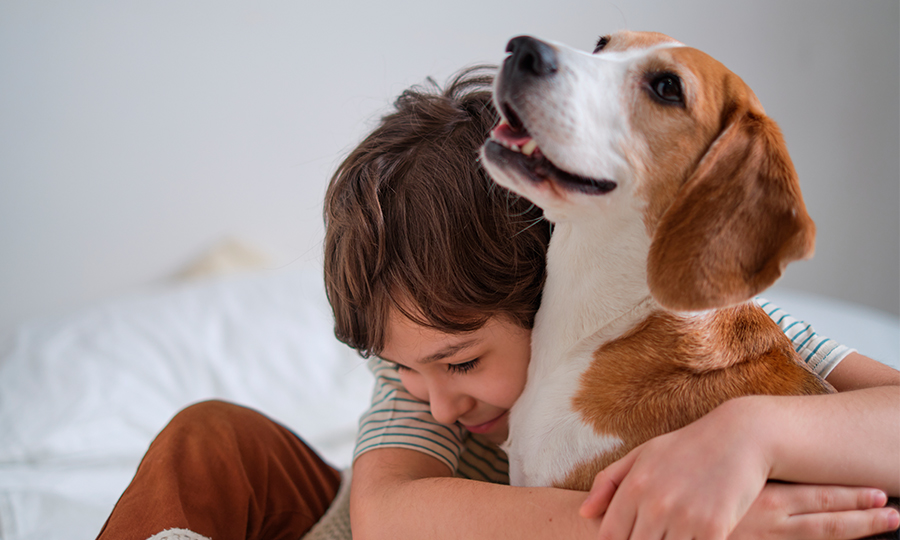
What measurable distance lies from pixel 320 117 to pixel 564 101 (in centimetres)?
247

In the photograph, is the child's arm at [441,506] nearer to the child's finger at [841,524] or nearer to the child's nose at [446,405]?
the child's nose at [446,405]

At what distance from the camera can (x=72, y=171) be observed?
9.76ft

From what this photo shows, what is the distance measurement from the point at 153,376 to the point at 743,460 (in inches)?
79.2

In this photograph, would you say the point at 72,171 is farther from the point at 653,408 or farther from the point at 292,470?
the point at 653,408

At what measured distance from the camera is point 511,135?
3.01 feet

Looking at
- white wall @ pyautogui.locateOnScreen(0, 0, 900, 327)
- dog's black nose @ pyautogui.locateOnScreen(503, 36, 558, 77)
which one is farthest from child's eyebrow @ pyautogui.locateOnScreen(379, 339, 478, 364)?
white wall @ pyautogui.locateOnScreen(0, 0, 900, 327)

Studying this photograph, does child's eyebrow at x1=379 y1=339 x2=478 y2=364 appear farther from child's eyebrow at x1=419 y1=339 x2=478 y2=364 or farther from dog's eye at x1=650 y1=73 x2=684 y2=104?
dog's eye at x1=650 y1=73 x2=684 y2=104

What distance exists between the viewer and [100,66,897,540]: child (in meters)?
1.14

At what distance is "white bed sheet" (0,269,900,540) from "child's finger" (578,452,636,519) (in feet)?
3.82

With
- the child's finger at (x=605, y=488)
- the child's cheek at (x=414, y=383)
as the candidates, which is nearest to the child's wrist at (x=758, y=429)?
the child's finger at (x=605, y=488)

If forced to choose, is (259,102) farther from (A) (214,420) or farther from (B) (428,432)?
(B) (428,432)

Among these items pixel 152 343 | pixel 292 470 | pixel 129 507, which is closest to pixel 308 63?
pixel 152 343

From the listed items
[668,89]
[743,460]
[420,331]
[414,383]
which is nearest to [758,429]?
[743,460]

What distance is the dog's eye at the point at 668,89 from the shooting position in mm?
904
